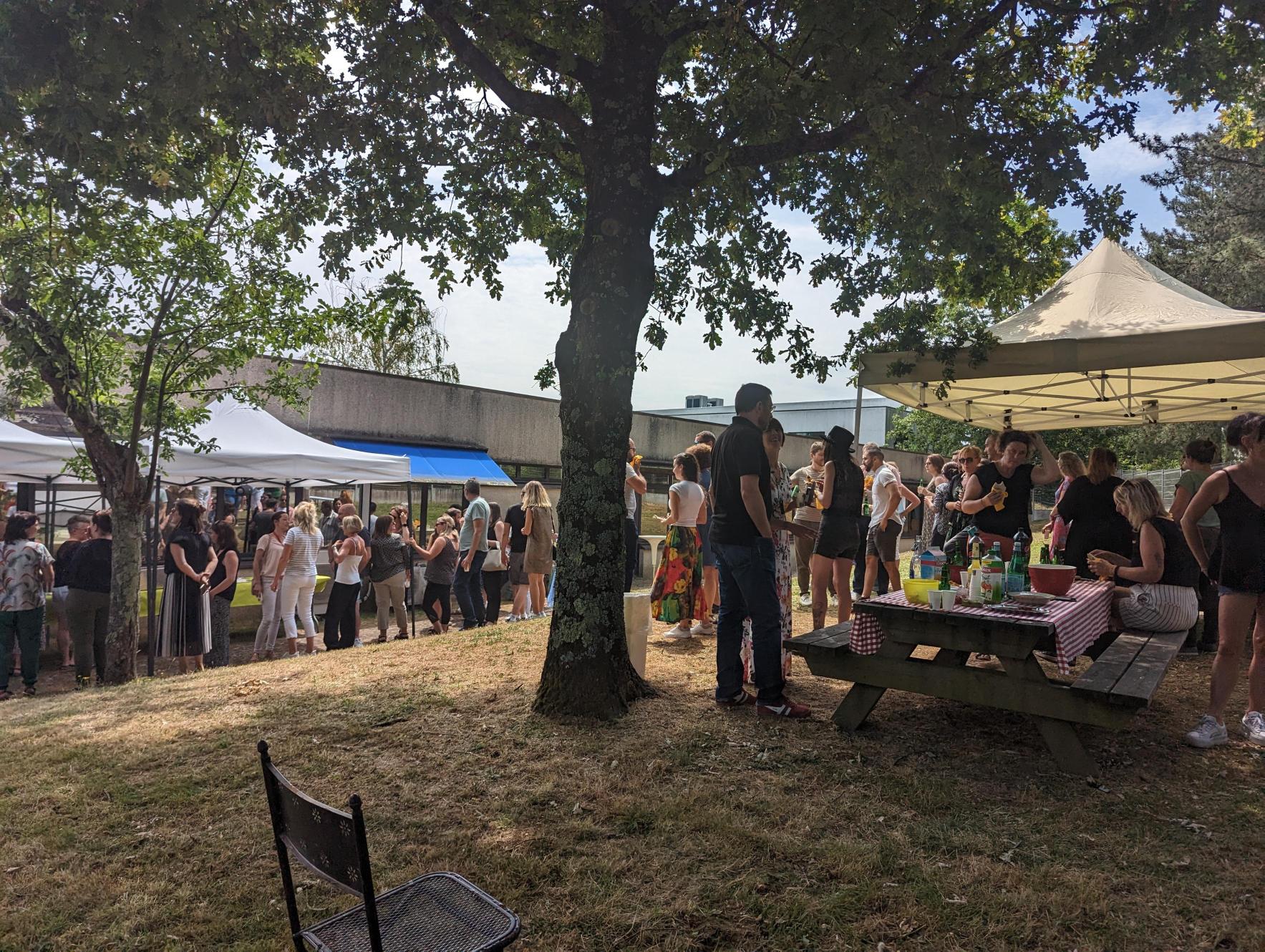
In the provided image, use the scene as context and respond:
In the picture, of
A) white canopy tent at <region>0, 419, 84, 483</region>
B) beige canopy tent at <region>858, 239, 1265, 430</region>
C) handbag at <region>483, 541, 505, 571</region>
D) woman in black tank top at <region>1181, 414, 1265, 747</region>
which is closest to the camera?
woman in black tank top at <region>1181, 414, 1265, 747</region>

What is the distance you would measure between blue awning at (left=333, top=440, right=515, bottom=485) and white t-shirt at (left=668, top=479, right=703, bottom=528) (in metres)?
9.69

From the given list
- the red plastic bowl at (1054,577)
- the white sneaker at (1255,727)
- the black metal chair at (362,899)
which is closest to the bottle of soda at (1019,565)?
the red plastic bowl at (1054,577)

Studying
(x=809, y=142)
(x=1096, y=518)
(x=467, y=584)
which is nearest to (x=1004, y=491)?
(x=1096, y=518)

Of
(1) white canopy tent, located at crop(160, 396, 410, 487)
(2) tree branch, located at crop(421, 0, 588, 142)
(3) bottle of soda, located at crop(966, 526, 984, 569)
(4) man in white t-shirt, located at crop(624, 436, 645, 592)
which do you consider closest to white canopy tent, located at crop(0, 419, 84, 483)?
(1) white canopy tent, located at crop(160, 396, 410, 487)

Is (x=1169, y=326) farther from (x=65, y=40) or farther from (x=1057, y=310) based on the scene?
(x=65, y=40)

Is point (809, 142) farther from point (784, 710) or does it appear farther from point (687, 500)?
point (784, 710)

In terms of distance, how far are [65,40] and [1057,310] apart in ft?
23.8

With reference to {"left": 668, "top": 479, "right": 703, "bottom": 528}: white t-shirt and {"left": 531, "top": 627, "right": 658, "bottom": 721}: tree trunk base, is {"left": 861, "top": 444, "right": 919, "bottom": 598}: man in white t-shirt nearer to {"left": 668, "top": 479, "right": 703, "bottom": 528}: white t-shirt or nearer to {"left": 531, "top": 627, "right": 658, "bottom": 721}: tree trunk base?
{"left": 668, "top": 479, "right": 703, "bottom": 528}: white t-shirt

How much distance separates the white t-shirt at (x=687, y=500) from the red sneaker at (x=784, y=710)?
239cm

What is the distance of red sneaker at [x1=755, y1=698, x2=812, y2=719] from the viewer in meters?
4.78

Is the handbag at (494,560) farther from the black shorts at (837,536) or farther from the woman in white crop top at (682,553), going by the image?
the black shorts at (837,536)

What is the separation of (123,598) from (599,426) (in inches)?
208

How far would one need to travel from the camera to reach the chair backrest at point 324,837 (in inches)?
68.4

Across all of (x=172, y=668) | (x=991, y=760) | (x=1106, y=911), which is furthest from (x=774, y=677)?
(x=172, y=668)
